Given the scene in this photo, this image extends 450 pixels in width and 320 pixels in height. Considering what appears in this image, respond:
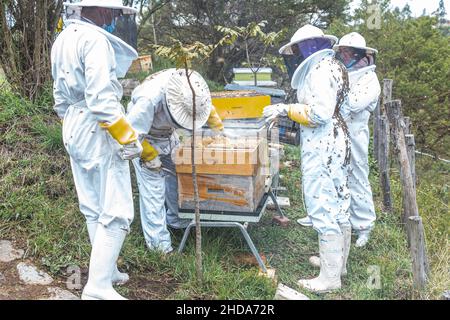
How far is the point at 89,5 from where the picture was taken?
9.75 ft

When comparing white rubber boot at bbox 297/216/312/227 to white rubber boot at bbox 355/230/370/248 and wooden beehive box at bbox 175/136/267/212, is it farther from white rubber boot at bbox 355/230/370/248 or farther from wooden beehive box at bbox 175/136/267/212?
wooden beehive box at bbox 175/136/267/212

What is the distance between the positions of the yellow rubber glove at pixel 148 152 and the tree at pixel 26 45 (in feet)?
7.65

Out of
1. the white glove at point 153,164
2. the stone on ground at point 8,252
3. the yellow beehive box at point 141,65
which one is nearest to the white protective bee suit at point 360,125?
the white glove at point 153,164

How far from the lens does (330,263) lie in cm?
349

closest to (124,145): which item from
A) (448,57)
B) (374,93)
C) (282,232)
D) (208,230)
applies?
(208,230)

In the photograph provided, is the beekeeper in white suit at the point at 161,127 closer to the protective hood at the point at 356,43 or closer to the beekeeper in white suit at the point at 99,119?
the beekeeper in white suit at the point at 99,119

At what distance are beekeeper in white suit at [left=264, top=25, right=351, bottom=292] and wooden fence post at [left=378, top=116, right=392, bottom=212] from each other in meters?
1.95

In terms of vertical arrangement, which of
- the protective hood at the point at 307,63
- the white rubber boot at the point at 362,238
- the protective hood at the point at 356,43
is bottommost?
the white rubber boot at the point at 362,238

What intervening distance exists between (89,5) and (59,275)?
1994 millimetres

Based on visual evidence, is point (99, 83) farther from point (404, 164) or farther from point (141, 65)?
point (141, 65)

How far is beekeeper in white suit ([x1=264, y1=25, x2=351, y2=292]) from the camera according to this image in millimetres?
3350

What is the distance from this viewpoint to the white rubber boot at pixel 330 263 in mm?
3463

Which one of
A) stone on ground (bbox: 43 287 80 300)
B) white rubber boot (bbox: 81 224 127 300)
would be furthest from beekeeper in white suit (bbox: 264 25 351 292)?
stone on ground (bbox: 43 287 80 300)

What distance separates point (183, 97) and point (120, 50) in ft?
1.79
